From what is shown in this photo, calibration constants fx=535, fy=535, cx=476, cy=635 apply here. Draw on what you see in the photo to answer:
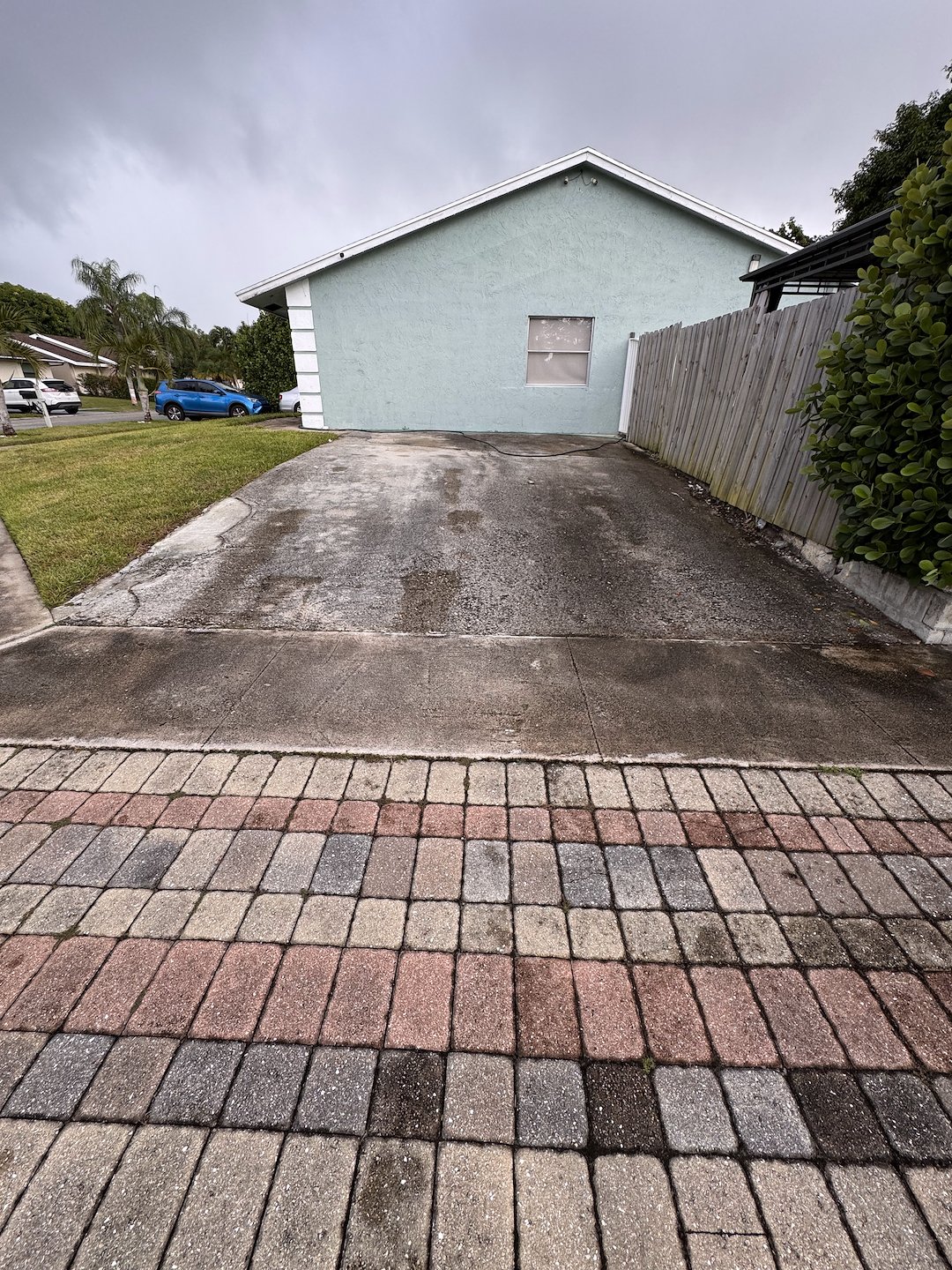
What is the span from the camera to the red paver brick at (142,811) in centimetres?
245

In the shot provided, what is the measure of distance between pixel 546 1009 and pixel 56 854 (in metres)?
2.13

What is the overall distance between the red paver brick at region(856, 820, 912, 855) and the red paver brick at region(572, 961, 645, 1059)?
4.56 feet

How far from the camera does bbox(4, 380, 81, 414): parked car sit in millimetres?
27703

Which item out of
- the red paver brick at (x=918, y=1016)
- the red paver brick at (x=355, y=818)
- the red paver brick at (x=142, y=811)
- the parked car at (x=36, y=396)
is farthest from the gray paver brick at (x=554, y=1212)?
the parked car at (x=36, y=396)

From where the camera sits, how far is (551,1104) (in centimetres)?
153

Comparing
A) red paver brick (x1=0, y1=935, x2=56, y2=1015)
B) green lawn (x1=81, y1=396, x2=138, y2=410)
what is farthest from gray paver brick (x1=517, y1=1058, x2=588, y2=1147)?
green lawn (x1=81, y1=396, x2=138, y2=410)

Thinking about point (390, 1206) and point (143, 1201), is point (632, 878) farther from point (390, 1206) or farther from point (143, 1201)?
point (143, 1201)

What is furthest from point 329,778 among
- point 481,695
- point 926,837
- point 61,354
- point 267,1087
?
point 61,354

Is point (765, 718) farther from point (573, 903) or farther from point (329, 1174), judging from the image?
point (329, 1174)

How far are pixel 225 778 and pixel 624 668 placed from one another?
8.30 ft

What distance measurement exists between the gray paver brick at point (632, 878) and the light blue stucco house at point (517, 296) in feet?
36.0

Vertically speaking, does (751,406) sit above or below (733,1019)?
above

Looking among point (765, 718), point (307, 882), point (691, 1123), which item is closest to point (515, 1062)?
point (691, 1123)

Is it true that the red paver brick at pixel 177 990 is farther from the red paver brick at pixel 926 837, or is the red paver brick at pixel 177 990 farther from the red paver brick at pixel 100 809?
the red paver brick at pixel 926 837
